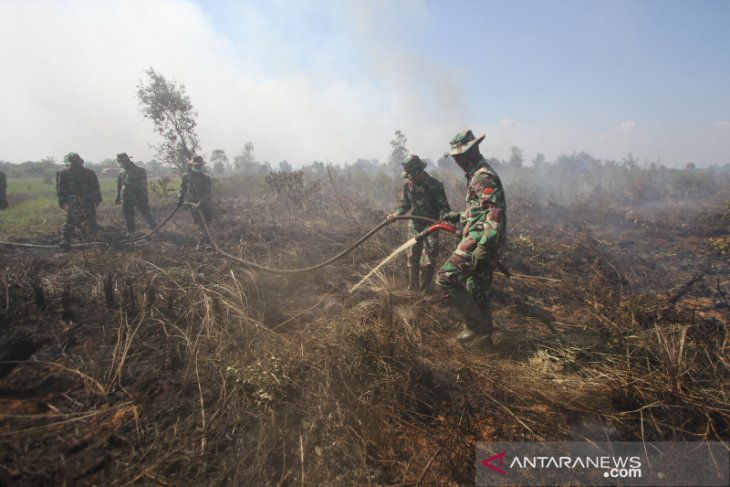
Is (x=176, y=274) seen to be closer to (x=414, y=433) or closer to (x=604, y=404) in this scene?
(x=414, y=433)

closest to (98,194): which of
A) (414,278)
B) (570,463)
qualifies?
(414,278)

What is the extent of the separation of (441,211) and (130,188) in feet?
24.0

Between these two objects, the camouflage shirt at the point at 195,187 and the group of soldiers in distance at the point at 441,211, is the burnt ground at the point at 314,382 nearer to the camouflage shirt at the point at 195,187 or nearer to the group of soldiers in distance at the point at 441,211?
the group of soldiers in distance at the point at 441,211

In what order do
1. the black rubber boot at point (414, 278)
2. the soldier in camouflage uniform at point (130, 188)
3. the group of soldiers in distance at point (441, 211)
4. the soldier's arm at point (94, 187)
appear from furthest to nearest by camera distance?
the soldier in camouflage uniform at point (130, 188) < the soldier's arm at point (94, 187) < the black rubber boot at point (414, 278) < the group of soldiers in distance at point (441, 211)

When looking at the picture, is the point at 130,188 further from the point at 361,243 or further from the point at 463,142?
the point at 463,142

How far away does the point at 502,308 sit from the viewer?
13.0ft

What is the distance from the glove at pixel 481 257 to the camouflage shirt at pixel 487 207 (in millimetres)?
50

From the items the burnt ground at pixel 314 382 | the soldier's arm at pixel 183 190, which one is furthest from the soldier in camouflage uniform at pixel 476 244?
the soldier's arm at pixel 183 190

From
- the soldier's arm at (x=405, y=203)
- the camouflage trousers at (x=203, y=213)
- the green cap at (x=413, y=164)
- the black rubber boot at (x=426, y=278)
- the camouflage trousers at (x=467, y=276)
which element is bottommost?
the black rubber boot at (x=426, y=278)

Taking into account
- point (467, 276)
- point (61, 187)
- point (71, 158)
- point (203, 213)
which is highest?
point (71, 158)

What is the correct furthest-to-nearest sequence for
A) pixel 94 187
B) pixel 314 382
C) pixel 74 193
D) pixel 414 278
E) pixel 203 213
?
pixel 203 213
pixel 94 187
pixel 74 193
pixel 414 278
pixel 314 382

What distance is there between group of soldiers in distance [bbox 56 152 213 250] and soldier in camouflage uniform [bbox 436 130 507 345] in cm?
584

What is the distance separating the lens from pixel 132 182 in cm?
735

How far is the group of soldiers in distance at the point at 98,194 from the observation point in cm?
629
